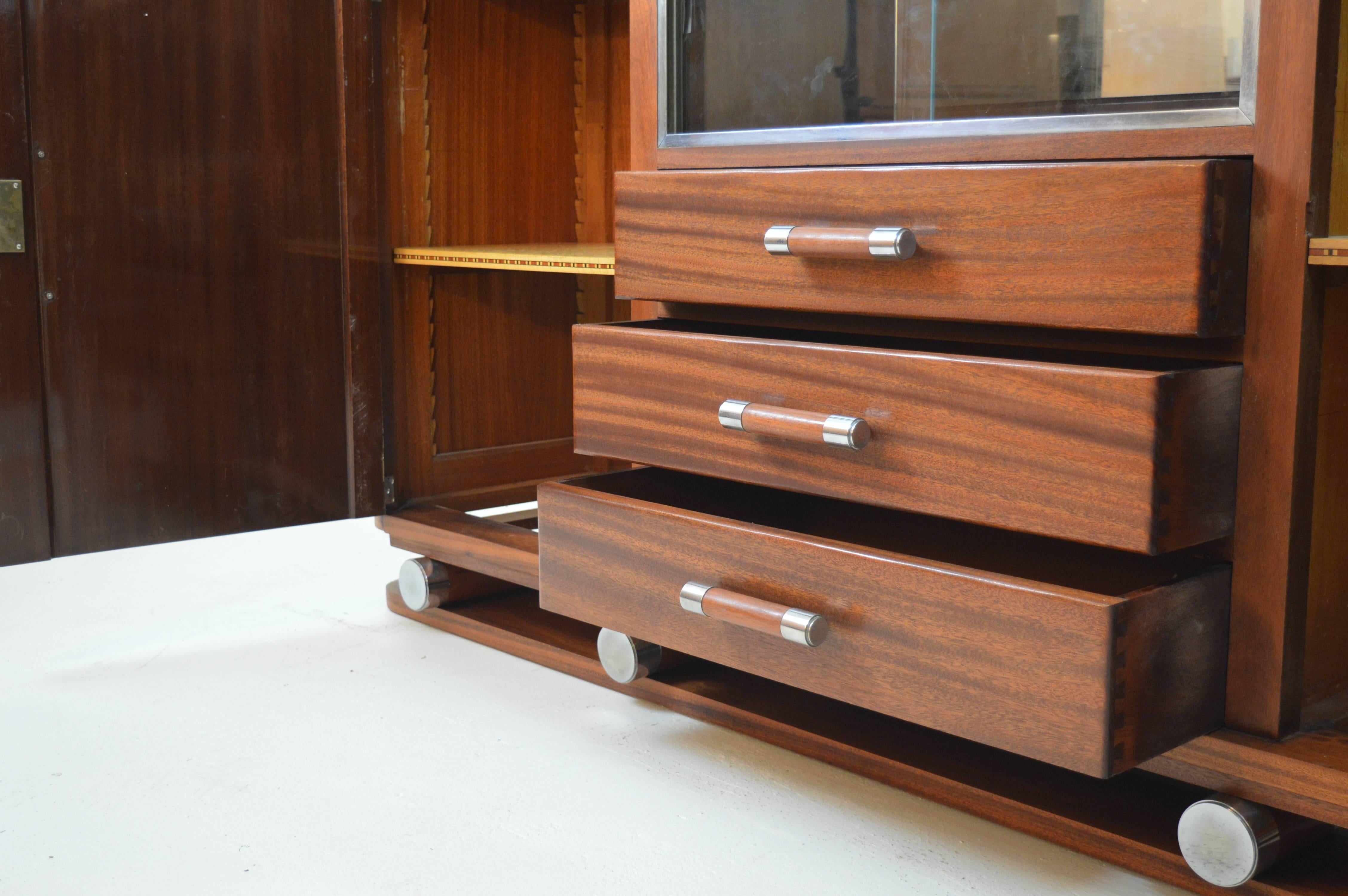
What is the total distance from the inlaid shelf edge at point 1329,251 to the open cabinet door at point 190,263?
1.05 m

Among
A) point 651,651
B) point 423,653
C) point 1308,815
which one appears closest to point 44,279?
point 423,653

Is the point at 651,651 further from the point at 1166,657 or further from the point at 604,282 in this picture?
the point at 604,282

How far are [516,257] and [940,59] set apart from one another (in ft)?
1.90

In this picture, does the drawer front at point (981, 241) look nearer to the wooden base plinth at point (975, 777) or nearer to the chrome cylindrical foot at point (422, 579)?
the wooden base plinth at point (975, 777)

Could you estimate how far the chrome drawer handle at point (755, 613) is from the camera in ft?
2.94

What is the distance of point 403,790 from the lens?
110cm

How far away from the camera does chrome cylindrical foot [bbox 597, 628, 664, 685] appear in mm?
1202

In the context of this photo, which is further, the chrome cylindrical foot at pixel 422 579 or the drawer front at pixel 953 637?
the chrome cylindrical foot at pixel 422 579

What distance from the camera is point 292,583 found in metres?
1.81

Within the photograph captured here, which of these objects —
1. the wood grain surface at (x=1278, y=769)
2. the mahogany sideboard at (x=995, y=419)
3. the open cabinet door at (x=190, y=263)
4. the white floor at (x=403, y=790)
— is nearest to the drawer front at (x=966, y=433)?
the mahogany sideboard at (x=995, y=419)

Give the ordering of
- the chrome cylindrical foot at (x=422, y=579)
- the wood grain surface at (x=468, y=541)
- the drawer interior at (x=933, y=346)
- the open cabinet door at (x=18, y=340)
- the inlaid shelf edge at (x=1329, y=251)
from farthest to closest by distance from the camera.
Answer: the chrome cylindrical foot at (x=422, y=579) → the wood grain surface at (x=468, y=541) → the open cabinet door at (x=18, y=340) → the drawer interior at (x=933, y=346) → the inlaid shelf edge at (x=1329, y=251)

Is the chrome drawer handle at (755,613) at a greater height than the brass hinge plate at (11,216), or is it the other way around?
the brass hinge plate at (11,216)

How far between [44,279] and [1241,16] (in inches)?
43.0

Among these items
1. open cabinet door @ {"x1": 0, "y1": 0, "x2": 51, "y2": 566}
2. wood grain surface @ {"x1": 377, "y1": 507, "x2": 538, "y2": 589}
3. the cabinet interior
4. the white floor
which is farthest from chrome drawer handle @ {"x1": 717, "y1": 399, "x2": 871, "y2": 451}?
open cabinet door @ {"x1": 0, "y1": 0, "x2": 51, "y2": 566}
